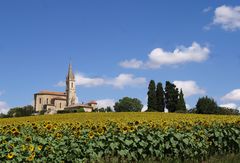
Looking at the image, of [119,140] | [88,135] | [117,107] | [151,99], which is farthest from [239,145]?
[117,107]

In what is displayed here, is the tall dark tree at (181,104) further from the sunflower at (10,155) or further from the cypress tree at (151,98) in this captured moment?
the sunflower at (10,155)

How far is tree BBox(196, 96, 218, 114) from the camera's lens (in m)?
84.9

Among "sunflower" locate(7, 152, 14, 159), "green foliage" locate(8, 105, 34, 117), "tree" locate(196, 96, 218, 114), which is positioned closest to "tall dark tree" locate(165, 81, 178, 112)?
"tree" locate(196, 96, 218, 114)

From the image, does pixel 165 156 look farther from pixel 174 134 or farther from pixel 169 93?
pixel 169 93

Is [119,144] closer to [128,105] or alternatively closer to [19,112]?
[19,112]

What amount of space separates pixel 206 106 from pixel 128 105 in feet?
234

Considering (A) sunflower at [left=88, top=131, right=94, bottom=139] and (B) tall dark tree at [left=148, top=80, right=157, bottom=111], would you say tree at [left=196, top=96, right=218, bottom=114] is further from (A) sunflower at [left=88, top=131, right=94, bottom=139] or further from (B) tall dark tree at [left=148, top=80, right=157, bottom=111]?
(A) sunflower at [left=88, top=131, right=94, bottom=139]

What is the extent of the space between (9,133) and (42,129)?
1564 mm

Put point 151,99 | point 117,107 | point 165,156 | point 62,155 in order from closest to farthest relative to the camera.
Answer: point 62,155
point 165,156
point 151,99
point 117,107

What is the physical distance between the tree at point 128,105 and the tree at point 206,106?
66.9m

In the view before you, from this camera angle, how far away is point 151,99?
9375 cm

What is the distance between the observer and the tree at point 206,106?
84.9m

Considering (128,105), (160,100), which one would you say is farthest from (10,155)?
(128,105)

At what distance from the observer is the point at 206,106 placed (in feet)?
281
